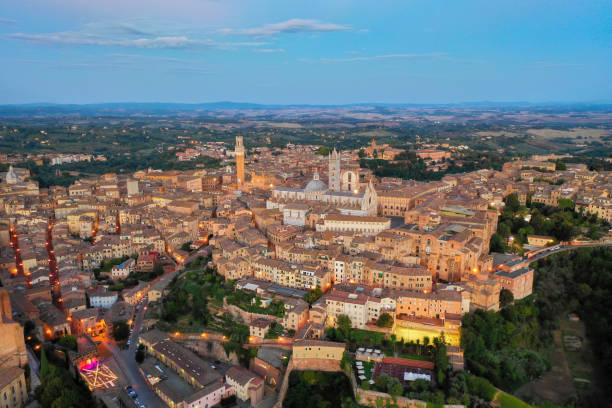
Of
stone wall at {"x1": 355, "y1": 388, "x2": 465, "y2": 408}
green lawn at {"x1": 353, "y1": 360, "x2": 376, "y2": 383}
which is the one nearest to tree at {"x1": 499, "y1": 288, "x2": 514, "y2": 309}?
stone wall at {"x1": 355, "y1": 388, "x2": 465, "y2": 408}

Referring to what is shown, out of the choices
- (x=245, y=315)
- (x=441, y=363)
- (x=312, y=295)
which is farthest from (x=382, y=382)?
(x=245, y=315)

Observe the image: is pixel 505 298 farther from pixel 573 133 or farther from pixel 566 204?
pixel 573 133

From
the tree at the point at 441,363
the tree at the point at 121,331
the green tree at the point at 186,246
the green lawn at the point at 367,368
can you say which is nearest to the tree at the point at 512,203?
the tree at the point at 441,363

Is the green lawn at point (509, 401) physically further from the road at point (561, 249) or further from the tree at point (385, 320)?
the road at point (561, 249)

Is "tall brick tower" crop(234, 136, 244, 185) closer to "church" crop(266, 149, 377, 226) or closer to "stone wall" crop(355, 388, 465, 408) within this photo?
"church" crop(266, 149, 377, 226)

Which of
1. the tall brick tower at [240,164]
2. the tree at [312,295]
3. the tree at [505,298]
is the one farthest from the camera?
the tall brick tower at [240,164]
